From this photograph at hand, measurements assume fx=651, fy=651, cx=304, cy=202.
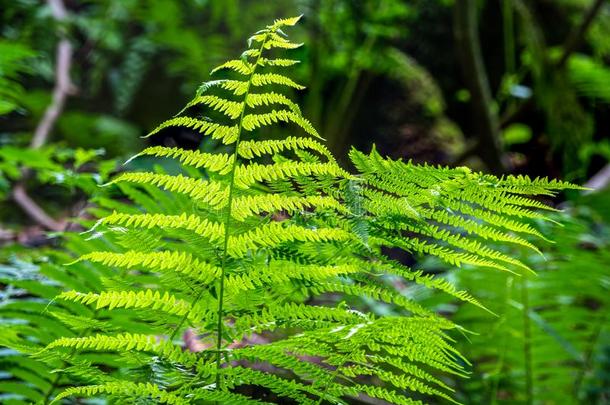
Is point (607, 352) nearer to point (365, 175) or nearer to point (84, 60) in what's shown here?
point (365, 175)

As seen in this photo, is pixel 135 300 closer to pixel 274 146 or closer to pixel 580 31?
pixel 274 146

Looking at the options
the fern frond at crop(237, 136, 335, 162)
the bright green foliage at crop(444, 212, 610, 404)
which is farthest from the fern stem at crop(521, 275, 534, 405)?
the fern frond at crop(237, 136, 335, 162)

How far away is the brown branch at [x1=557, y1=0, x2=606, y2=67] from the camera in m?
2.61

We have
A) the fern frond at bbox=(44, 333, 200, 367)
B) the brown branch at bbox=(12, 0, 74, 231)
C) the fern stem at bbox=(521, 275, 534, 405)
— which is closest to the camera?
the fern frond at bbox=(44, 333, 200, 367)

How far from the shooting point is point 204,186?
724 mm

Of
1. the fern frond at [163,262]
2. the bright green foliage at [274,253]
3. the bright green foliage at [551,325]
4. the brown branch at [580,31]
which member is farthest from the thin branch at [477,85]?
the fern frond at [163,262]

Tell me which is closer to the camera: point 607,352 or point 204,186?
point 204,186

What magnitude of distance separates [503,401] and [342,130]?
64.5 inches

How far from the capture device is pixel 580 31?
2709 mm

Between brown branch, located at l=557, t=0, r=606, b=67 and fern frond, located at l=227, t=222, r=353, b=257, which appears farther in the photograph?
brown branch, located at l=557, t=0, r=606, b=67

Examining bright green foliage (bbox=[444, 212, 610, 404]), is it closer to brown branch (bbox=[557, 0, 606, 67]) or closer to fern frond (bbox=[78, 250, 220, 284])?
fern frond (bbox=[78, 250, 220, 284])

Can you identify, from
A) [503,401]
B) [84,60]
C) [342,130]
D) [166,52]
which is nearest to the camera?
[503,401]

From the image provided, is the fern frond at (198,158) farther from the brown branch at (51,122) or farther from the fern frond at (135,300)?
the brown branch at (51,122)

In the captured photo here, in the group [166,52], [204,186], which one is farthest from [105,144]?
[204,186]
